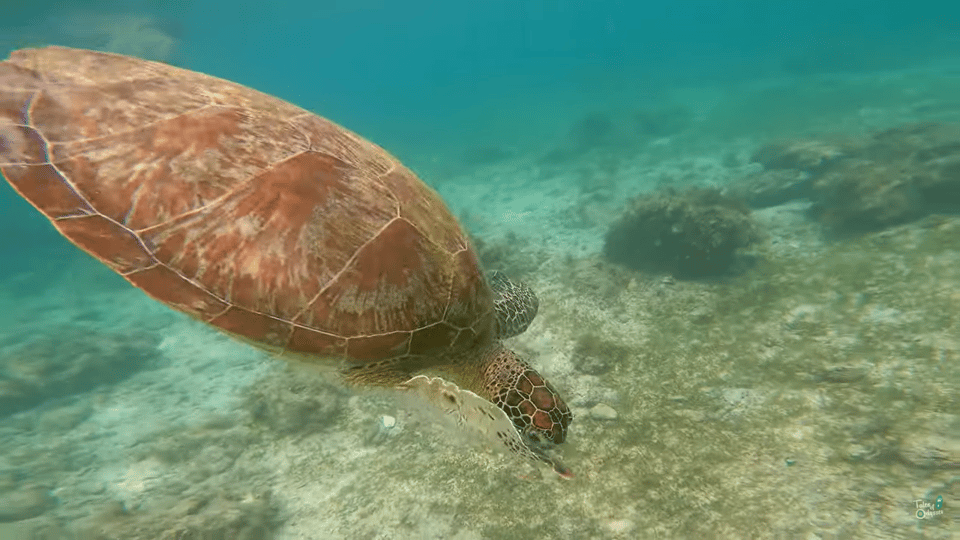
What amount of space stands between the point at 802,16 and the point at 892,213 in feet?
349

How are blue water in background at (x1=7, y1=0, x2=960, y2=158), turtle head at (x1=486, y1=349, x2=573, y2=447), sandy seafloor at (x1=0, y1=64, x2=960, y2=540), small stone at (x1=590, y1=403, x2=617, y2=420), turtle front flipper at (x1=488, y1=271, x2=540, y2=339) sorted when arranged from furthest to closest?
blue water in background at (x1=7, y1=0, x2=960, y2=158) → small stone at (x1=590, y1=403, x2=617, y2=420) → turtle front flipper at (x1=488, y1=271, x2=540, y2=339) → sandy seafloor at (x1=0, y1=64, x2=960, y2=540) → turtle head at (x1=486, y1=349, x2=573, y2=447)

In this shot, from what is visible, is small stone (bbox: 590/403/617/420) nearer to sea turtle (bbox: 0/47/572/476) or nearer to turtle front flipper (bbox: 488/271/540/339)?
turtle front flipper (bbox: 488/271/540/339)

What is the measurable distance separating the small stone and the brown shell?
2773 mm

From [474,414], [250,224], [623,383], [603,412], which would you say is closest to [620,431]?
[603,412]

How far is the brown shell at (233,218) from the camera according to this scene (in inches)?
95.0

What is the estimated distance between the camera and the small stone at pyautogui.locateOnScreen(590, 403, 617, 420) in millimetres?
4727

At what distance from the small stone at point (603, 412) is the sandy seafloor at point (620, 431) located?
0.02 m

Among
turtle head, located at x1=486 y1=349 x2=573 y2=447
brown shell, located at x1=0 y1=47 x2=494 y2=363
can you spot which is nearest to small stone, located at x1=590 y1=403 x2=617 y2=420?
turtle head, located at x1=486 y1=349 x2=573 y2=447

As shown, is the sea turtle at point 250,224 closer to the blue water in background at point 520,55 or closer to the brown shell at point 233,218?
the brown shell at point 233,218

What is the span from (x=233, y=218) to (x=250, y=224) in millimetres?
104

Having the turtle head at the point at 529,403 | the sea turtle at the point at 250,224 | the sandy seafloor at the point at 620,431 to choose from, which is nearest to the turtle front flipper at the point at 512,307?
the turtle head at the point at 529,403

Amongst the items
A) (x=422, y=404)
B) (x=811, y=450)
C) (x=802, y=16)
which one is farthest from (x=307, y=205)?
(x=802, y=16)

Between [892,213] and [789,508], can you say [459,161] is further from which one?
[789,508]

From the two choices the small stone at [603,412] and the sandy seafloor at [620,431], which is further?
the small stone at [603,412]
